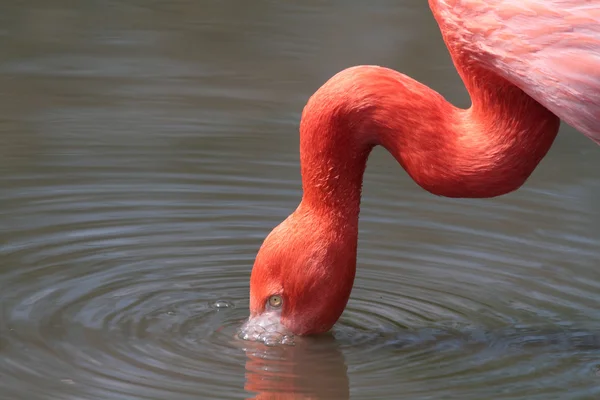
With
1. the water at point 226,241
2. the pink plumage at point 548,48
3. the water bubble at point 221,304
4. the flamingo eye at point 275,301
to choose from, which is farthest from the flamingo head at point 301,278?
the pink plumage at point 548,48

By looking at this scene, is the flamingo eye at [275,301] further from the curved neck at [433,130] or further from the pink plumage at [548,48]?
the pink plumage at [548,48]

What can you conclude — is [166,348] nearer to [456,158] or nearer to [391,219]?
[456,158]

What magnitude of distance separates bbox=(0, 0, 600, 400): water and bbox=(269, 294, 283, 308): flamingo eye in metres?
0.19

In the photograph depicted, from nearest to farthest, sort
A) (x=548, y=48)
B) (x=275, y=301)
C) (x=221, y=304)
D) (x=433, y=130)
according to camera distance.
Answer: (x=548, y=48) → (x=433, y=130) → (x=275, y=301) → (x=221, y=304)

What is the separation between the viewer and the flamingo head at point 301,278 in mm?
5094

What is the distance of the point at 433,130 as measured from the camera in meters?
5.02

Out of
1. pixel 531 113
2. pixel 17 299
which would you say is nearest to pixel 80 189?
pixel 17 299

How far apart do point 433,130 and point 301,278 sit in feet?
2.56

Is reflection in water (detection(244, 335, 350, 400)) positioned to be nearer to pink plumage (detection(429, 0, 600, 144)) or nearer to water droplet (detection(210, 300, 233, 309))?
water droplet (detection(210, 300, 233, 309))

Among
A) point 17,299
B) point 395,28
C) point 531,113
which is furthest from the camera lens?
point 395,28

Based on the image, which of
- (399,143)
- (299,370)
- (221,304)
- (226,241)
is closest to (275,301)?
(299,370)

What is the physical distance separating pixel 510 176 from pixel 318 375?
109 centimetres

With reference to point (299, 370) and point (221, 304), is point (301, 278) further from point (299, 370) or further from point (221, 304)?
point (221, 304)

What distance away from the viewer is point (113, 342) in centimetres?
518
